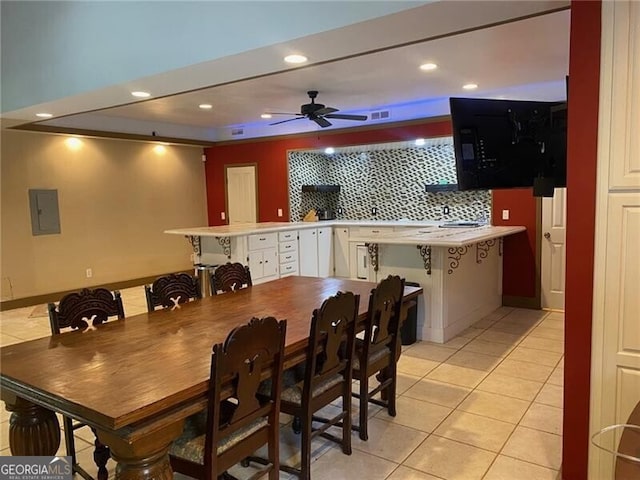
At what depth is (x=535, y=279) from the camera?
5.59m

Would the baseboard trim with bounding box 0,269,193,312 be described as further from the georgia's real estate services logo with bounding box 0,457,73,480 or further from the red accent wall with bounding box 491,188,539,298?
the red accent wall with bounding box 491,188,539,298

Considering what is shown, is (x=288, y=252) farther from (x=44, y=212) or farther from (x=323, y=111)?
(x=44, y=212)

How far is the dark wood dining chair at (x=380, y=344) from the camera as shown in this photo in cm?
254

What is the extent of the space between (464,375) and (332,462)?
5.17 ft

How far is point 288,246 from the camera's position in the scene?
634cm

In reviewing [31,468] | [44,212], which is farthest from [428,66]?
[44,212]

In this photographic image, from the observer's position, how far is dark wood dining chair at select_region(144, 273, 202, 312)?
2.83 meters

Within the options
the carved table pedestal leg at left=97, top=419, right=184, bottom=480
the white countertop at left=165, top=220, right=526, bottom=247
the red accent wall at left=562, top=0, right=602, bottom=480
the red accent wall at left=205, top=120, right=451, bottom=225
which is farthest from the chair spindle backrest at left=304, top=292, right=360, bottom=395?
the red accent wall at left=205, top=120, right=451, bottom=225

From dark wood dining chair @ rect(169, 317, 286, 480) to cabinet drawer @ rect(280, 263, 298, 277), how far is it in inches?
169

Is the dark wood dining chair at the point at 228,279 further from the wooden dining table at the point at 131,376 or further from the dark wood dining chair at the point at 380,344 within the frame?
the dark wood dining chair at the point at 380,344

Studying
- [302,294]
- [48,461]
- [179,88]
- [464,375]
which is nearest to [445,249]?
[464,375]

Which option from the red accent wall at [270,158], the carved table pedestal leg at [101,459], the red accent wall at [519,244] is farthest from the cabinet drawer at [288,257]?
the carved table pedestal leg at [101,459]

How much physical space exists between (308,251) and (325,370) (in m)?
4.52

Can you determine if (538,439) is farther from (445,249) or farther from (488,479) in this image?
(445,249)
